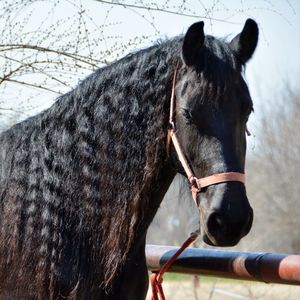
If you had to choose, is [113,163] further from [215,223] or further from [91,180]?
[215,223]

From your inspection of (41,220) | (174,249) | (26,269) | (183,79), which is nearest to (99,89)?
(183,79)

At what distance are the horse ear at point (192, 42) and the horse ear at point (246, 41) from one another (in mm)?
246

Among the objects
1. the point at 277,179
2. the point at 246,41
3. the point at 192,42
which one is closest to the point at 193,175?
the point at 192,42

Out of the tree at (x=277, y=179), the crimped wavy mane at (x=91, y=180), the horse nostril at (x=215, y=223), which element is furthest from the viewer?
the tree at (x=277, y=179)

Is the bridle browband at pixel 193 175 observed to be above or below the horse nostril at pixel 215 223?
above

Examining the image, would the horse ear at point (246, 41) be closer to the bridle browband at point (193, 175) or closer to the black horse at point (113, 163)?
the black horse at point (113, 163)

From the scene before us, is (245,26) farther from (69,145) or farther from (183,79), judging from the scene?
(69,145)

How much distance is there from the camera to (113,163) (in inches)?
141

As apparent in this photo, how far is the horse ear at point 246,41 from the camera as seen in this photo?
3.61 m

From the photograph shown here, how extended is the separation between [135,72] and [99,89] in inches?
9.2

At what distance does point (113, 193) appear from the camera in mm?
3559

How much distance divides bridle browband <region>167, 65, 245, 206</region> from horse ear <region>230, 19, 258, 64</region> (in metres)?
0.39

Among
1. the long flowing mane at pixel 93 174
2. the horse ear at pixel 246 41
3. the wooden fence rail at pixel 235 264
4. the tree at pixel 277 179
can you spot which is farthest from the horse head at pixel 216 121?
the tree at pixel 277 179

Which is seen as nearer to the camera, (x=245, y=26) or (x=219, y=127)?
(x=219, y=127)
